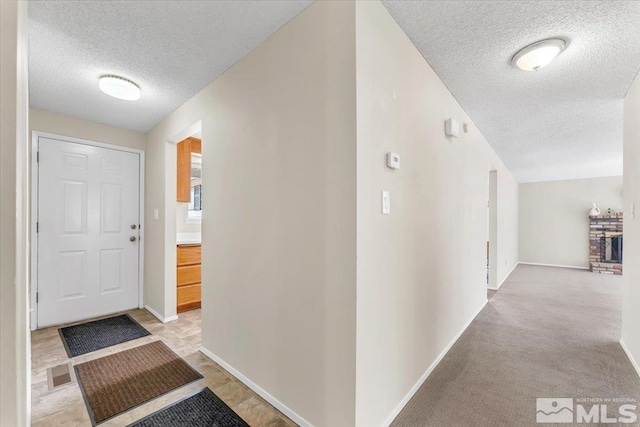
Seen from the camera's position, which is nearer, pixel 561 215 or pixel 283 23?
pixel 283 23

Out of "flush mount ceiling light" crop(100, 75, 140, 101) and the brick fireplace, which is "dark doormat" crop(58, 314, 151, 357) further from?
the brick fireplace

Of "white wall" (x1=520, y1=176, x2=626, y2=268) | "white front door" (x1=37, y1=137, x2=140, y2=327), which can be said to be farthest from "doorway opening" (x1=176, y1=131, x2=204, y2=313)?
"white wall" (x1=520, y1=176, x2=626, y2=268)

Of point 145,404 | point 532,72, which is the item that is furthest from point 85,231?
point 532,72

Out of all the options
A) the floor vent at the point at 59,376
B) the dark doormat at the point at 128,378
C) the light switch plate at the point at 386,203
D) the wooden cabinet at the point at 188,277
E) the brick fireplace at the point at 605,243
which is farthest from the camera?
the brick fireplace at the point at 605,243

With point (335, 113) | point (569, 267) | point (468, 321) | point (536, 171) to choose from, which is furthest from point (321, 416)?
point (569, 267)

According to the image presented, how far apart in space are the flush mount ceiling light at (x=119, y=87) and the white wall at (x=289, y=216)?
0.60 m

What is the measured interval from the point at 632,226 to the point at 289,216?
2.83m

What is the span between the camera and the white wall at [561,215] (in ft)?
22.4

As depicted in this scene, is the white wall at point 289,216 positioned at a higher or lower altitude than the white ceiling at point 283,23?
lower

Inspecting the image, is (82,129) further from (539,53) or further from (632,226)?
(632,226)

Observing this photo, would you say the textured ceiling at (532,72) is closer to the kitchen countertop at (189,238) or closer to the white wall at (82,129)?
the kitchen countertop at (189,238)

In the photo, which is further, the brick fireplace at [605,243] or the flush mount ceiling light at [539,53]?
the brick fireplace at [605,243]

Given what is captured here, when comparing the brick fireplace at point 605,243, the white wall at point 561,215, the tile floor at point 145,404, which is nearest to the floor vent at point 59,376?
the tile floor at point 145,404

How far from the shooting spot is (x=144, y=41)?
6.03ft
